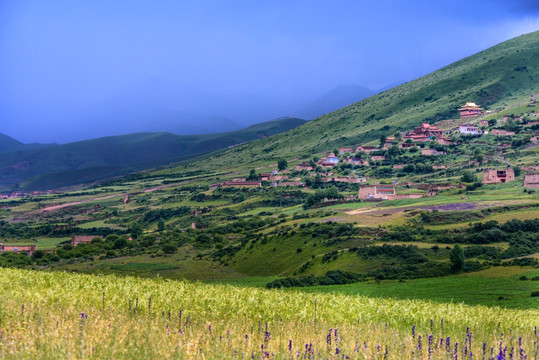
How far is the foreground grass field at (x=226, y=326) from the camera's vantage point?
1012cm

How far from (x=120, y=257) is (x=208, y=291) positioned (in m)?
79.9

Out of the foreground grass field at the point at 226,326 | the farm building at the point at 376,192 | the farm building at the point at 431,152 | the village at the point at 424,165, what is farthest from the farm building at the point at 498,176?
the foreground grass field at the point at 226,326

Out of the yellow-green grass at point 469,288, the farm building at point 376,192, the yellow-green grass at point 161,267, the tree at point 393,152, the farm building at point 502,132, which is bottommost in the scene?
the yellow-green grass at point 161,267

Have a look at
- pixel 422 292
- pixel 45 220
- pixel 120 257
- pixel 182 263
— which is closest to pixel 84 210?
pixel 45 220

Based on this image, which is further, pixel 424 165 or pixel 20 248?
pixel 424 165

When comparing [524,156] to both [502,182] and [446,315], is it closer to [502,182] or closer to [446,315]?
[502,182]

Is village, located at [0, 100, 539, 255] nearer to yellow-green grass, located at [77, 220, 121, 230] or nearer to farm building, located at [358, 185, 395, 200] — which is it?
farm building, located at [358, 185, 395, 200]

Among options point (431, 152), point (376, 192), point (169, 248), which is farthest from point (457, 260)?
point (431, 152)

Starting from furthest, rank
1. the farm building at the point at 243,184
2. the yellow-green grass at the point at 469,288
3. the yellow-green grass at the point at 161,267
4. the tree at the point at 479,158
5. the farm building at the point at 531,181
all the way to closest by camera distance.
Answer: the farm building at the point at 243,184
the tree at the point at 479,158
the farm building at the point at 531,181
the yellow-green grass at the point at 161,267
the yellow-green grass at the point at 469,288

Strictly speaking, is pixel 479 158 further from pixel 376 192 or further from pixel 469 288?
pixel 469 288

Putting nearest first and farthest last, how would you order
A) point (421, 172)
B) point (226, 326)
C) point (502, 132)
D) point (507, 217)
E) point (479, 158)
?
point (226, 326), point (507, 217), point (479, 158), point (421, 172), point (502, 132)

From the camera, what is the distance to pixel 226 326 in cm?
1258

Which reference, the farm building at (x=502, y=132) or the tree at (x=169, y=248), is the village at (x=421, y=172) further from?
the tree at (x=169, y=248)

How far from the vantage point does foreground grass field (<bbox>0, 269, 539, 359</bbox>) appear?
10.1m
